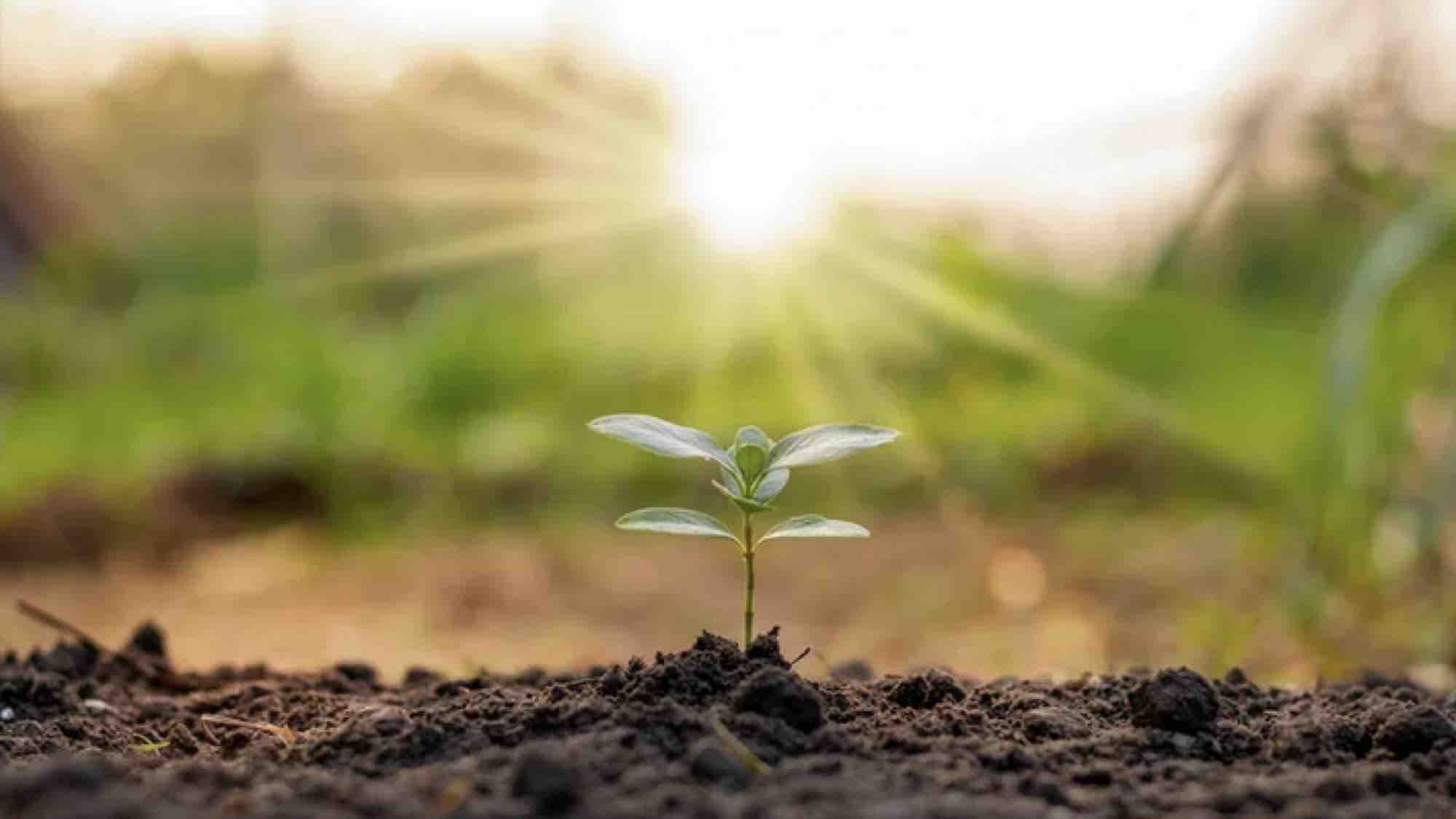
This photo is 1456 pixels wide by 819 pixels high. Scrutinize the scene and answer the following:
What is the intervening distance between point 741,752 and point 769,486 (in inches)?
9.0

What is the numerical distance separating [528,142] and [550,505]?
362 centimetres

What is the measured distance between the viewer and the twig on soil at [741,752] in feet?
3.10

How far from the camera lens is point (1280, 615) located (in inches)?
107

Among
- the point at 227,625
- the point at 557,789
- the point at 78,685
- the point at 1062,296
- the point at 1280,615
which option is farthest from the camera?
the point at 1062,296

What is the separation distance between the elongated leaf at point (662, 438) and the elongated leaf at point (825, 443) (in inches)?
1.8

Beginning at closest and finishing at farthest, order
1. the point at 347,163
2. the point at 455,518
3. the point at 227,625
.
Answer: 1. the point at 227,625
2. the point at 455,518
3. the point at 347,163

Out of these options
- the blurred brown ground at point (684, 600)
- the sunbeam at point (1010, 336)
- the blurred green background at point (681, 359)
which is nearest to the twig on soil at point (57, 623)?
the blurred brown ground at point (684, 600)

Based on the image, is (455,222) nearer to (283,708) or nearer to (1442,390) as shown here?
(1442,390)

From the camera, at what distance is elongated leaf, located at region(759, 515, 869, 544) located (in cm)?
106

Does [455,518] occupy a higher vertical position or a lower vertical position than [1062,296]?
lower

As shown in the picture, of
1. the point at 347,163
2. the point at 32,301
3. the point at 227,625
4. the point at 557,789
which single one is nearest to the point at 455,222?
the point at 347,163

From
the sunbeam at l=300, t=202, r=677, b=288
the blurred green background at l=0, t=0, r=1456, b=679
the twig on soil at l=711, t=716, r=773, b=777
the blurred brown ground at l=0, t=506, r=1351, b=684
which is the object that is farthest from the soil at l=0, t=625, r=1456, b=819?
the sunbeam at l=300, t=202, r=677, b=288

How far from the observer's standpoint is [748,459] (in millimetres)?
1130

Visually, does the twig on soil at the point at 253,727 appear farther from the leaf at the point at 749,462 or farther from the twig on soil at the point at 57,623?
the leaf at the point at 749,462
